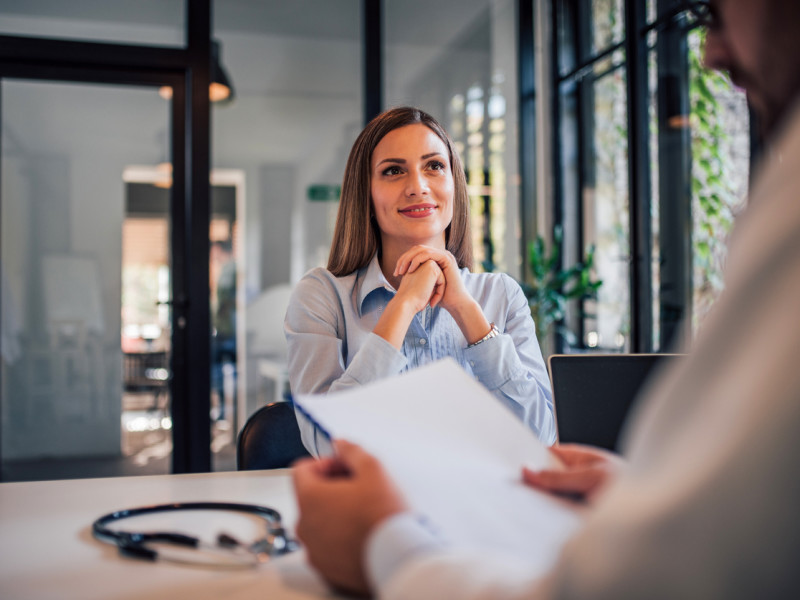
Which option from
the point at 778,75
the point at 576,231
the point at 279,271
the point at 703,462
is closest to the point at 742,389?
the point at 703,462

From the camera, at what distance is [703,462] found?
1.11 feet

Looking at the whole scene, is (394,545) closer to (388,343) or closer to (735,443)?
(735,443)

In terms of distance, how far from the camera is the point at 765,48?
0.42 m

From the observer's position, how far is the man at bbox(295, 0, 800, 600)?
32 cm

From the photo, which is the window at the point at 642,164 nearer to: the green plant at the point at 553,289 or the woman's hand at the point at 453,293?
the green plant at the point at 553,289

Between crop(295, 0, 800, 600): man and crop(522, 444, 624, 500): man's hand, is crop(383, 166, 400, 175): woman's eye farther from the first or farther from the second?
crop(295, 0, 800, 600): man

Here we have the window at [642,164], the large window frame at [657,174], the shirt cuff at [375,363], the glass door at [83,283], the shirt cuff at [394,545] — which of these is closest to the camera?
the shirt cuff at [394,545]

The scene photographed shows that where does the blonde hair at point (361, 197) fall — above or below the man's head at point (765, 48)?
above

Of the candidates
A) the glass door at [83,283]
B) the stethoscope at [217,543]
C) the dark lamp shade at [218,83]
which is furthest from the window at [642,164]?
the stethoscope at [217,543]

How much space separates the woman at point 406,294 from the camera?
5.02ft

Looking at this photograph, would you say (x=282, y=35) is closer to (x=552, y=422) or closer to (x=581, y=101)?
(x=581, y=101)

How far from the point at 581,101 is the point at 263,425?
12.2 feet

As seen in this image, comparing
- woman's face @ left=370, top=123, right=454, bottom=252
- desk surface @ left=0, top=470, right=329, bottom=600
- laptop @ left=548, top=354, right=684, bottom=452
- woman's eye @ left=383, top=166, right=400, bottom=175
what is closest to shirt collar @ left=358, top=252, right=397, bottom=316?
woman's face @ left=370, top=123, right=454, bottom=252

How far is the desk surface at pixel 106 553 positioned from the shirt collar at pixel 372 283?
2.21 ft
